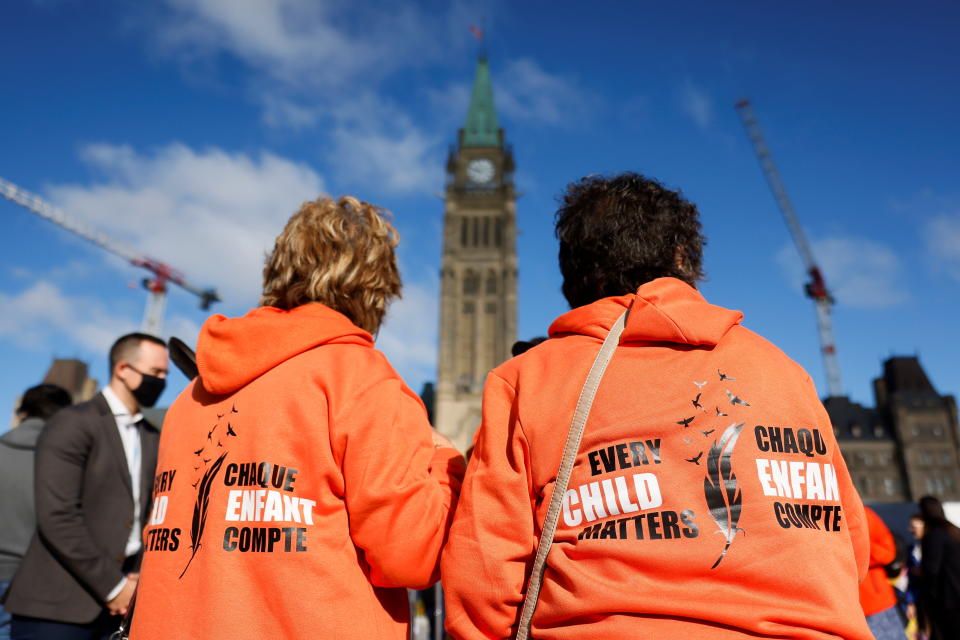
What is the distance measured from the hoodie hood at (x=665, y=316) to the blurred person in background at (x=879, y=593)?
315 centimetres

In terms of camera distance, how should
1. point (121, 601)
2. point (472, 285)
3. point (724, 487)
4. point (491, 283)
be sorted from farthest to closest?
point (472, 285) → point (491, 283) → point (121, 601) → point (724, 487)

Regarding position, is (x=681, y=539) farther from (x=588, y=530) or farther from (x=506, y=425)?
(x=506, y=425)

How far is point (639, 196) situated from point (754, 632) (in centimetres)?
114

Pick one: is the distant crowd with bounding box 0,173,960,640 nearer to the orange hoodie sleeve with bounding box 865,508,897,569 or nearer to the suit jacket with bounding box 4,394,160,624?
the suit jacket with bounding box 4,394,160,624

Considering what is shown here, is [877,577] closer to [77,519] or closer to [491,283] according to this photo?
[77,519]

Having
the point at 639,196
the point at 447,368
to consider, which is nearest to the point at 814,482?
the point at 639,196

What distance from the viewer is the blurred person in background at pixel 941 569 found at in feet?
18.5

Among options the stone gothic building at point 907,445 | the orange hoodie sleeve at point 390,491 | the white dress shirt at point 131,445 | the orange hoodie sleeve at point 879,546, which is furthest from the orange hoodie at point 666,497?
the stone gothic building at point 907,445

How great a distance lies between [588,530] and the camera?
1.55 metres

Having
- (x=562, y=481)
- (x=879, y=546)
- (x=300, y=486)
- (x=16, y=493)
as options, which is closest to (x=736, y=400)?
(x=562, y=481)

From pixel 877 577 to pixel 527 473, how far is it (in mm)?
3537

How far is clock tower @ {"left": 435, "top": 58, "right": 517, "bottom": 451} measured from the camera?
42312mm

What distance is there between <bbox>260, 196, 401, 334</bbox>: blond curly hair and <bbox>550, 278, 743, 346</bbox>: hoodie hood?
75 centimetres

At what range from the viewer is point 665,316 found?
1.61 metres
